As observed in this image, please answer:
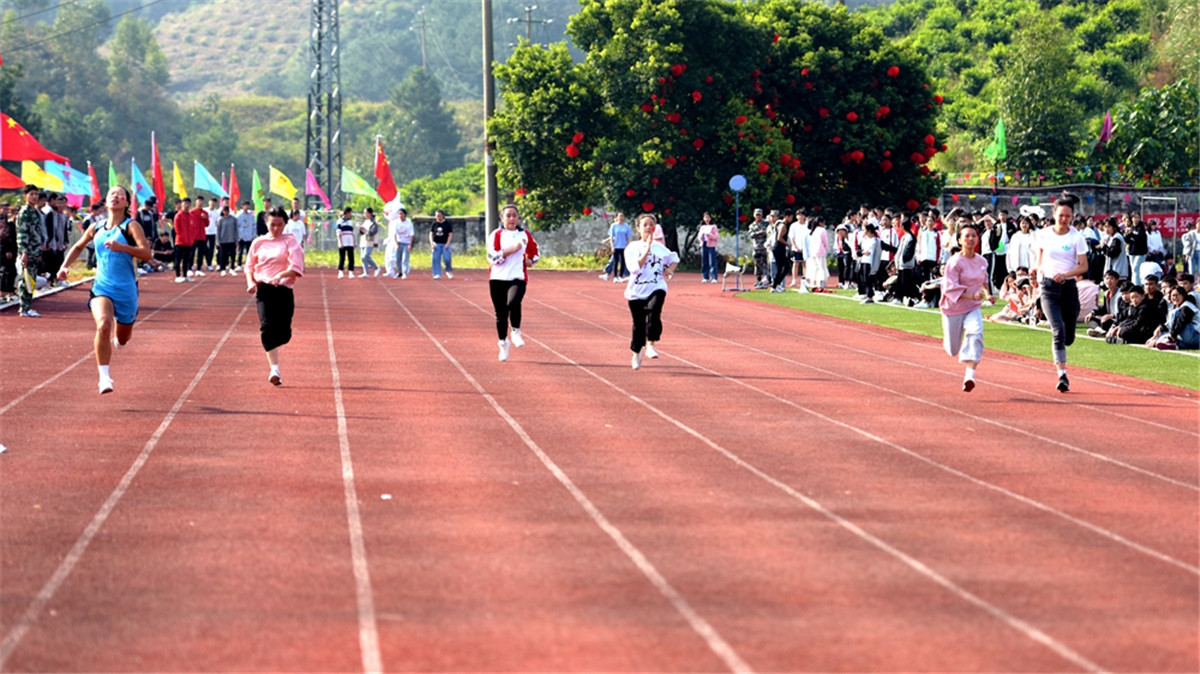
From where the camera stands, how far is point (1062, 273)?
14.6 m

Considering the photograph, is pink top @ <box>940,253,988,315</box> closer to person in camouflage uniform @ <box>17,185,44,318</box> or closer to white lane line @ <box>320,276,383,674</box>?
white lane line @ <box>320,276,383,674</box>

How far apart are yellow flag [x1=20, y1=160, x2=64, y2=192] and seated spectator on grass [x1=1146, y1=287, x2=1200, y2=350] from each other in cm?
2801

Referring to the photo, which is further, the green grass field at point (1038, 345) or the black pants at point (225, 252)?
the black pants at point (225, 252)

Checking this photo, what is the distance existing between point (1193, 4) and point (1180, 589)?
6655 cm

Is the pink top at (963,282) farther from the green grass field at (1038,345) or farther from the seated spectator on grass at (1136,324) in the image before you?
the seated spectator on grass at (1136,324)

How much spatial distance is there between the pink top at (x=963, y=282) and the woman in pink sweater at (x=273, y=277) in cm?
640

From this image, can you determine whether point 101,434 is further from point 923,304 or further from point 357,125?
point 357,125

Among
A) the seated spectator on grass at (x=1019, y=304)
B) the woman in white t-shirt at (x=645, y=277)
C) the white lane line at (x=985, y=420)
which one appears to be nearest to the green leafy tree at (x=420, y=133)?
the seated spectator on grass at (x=1019, y=304)

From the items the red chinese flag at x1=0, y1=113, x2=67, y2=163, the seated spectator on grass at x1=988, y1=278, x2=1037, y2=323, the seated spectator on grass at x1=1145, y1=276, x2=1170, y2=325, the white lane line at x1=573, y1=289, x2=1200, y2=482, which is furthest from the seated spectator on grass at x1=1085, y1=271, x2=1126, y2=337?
the red chinese flag at x1=0, y1=113, x2=67, y2=163

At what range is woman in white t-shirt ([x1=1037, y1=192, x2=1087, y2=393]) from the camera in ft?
48.1

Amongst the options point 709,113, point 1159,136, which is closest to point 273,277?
point 709,113

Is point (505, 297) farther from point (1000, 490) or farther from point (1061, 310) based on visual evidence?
point (1000, 490)

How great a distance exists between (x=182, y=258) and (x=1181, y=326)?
2339 centimetres

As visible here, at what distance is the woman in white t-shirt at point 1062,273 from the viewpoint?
14.6 m
